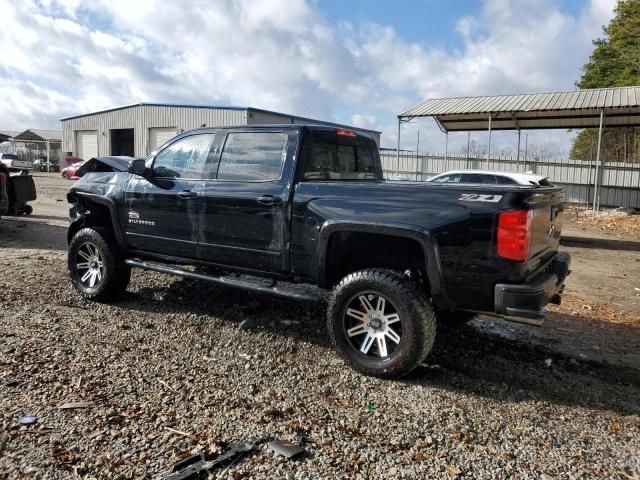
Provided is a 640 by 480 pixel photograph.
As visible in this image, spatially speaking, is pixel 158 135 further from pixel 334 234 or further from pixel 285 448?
pixel 285 448

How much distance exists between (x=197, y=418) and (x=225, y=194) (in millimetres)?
2235

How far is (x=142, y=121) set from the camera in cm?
3600

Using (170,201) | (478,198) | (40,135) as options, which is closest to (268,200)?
(170,201)

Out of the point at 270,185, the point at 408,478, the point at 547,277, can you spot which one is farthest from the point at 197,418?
the point at 547,277

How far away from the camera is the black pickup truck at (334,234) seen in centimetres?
373

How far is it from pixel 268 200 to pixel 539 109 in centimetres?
1705

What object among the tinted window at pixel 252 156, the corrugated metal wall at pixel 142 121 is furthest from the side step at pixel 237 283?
the corrugated metal wall at pixel 142 121

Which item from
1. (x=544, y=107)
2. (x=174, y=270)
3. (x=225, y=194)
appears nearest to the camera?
(x=225, y=194)

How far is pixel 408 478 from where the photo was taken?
2.81m

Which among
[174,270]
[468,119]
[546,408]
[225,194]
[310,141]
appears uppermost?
[468,119]

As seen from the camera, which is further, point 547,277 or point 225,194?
point 225,194

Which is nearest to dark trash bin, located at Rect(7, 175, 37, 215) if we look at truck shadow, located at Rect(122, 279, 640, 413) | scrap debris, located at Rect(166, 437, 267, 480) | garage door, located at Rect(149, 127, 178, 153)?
truck shadow, located at Rect(122, 279, 640, 413)

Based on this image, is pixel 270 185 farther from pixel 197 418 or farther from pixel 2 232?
pixel 2 232

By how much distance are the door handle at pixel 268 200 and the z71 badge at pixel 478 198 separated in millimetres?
1617
